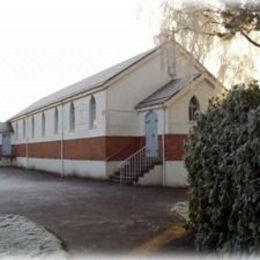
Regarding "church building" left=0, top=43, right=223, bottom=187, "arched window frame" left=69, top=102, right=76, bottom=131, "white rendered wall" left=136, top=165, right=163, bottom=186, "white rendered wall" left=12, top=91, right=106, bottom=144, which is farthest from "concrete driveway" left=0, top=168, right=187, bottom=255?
"arched window frame" left=69, top=102, right=76, bottom=131

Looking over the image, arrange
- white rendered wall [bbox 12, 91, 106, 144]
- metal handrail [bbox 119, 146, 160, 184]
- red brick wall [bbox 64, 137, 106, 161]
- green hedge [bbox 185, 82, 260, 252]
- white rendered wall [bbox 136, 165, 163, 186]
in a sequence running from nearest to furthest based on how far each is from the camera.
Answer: green hedge [bbox 185, 82, 260, 252], white rendered wall [bbox 136, 165, 163, 186], metal handrail [bbox 119, 146, 160, 184], red brick wall [bbox 64, 137, 106, 161], white rendered wall [bbox 12, 91, 106, 144]

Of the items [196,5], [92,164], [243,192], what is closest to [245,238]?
[243,192]

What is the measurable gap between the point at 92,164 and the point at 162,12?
15745 mm

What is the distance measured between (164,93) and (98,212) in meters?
13.1

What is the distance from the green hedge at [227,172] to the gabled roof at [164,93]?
15.6m

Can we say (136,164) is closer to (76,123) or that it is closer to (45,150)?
(76,123)

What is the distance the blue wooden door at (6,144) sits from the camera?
171 feet

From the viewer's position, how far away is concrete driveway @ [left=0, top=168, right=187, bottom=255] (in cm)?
1088

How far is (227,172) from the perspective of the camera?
8.12 m

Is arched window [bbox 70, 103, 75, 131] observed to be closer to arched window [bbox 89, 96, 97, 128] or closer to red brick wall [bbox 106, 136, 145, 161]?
arched window [bbox 89, 96, 97, 128]

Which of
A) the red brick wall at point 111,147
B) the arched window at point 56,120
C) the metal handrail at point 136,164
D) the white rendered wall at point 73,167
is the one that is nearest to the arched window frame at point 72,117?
the red brick wall at point 111,147

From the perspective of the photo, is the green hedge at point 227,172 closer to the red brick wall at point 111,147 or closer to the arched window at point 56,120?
the red brick wall at point 111,147

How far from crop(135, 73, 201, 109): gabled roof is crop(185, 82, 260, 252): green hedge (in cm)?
1560

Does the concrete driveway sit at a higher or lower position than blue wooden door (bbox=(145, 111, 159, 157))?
lower
